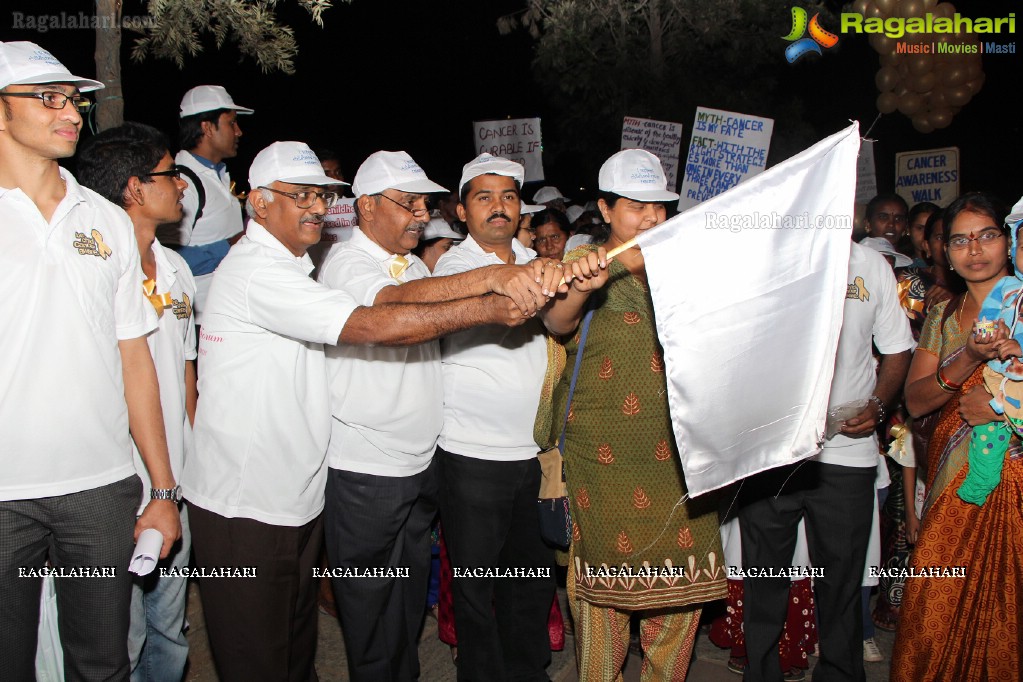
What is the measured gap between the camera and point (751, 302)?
281 cm

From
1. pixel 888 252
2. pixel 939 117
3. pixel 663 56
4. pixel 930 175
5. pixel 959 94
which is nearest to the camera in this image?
pixel 888 252

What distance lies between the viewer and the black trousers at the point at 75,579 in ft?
8.26

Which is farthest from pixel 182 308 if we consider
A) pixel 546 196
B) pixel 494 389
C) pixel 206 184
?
pixel 546 196

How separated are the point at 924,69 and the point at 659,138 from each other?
3.64 metres

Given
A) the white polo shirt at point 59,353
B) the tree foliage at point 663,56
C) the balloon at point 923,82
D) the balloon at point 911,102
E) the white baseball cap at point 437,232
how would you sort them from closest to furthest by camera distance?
the white polo shirt at point 59,353
the white baseball cap at point 437,232
the balloon at point 923,82
the balloon at point 911,102
the tree foliage at point 663,56

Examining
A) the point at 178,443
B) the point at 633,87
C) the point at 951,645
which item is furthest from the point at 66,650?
the point at 633,87

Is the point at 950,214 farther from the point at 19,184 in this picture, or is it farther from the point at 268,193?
the point at 19,184

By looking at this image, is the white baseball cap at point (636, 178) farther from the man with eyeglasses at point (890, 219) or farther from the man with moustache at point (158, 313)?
the man with eyeglasses at point (890, 219)

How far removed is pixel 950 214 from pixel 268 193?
2912mm

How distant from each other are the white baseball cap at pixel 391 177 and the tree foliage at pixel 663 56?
362 inches

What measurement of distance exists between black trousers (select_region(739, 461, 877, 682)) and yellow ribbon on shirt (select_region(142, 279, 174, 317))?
2725mm

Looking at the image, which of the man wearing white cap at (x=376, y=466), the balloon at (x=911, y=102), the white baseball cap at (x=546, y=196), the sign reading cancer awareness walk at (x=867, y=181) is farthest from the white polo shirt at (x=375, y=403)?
the balloon at (x=911, y=102)

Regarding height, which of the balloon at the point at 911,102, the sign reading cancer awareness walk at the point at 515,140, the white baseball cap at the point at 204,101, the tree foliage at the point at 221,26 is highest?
the balloon at the point at 911,102

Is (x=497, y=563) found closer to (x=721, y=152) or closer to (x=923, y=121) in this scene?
(x=721, y=152)
